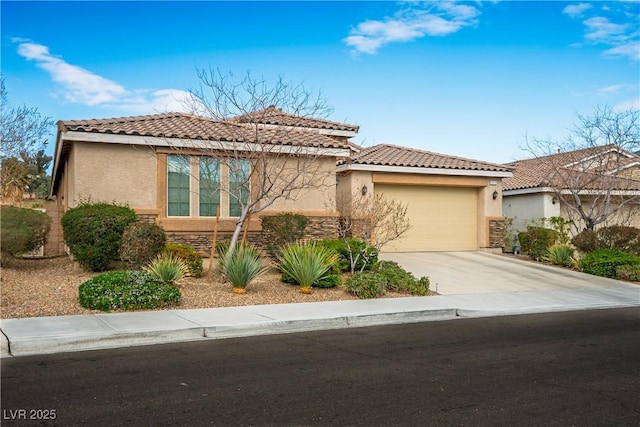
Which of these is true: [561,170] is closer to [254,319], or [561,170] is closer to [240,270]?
[240,270]

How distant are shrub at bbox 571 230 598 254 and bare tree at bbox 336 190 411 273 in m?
6.32

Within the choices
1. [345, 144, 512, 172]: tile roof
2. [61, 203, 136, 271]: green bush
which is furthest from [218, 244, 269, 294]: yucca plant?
[345, 144, 512, 172]: tile roof

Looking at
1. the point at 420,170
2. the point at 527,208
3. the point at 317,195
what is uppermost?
the point at 420,170

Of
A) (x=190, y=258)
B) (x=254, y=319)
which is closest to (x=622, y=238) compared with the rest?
(x=190, y=258)

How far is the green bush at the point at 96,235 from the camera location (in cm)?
1423

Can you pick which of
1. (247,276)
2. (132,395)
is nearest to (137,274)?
(247,276)

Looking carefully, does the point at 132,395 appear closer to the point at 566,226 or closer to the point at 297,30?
the point at 297,30

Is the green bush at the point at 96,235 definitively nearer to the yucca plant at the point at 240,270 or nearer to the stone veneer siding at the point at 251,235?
the stone veneer siding at the point at 251,235

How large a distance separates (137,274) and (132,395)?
587 cm

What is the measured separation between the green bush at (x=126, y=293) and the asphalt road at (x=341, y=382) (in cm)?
252

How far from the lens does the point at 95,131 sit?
1652cm

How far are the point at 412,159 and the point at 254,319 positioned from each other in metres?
13.9

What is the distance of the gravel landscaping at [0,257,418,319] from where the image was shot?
429 inches

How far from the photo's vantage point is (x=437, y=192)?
76.7 feet
